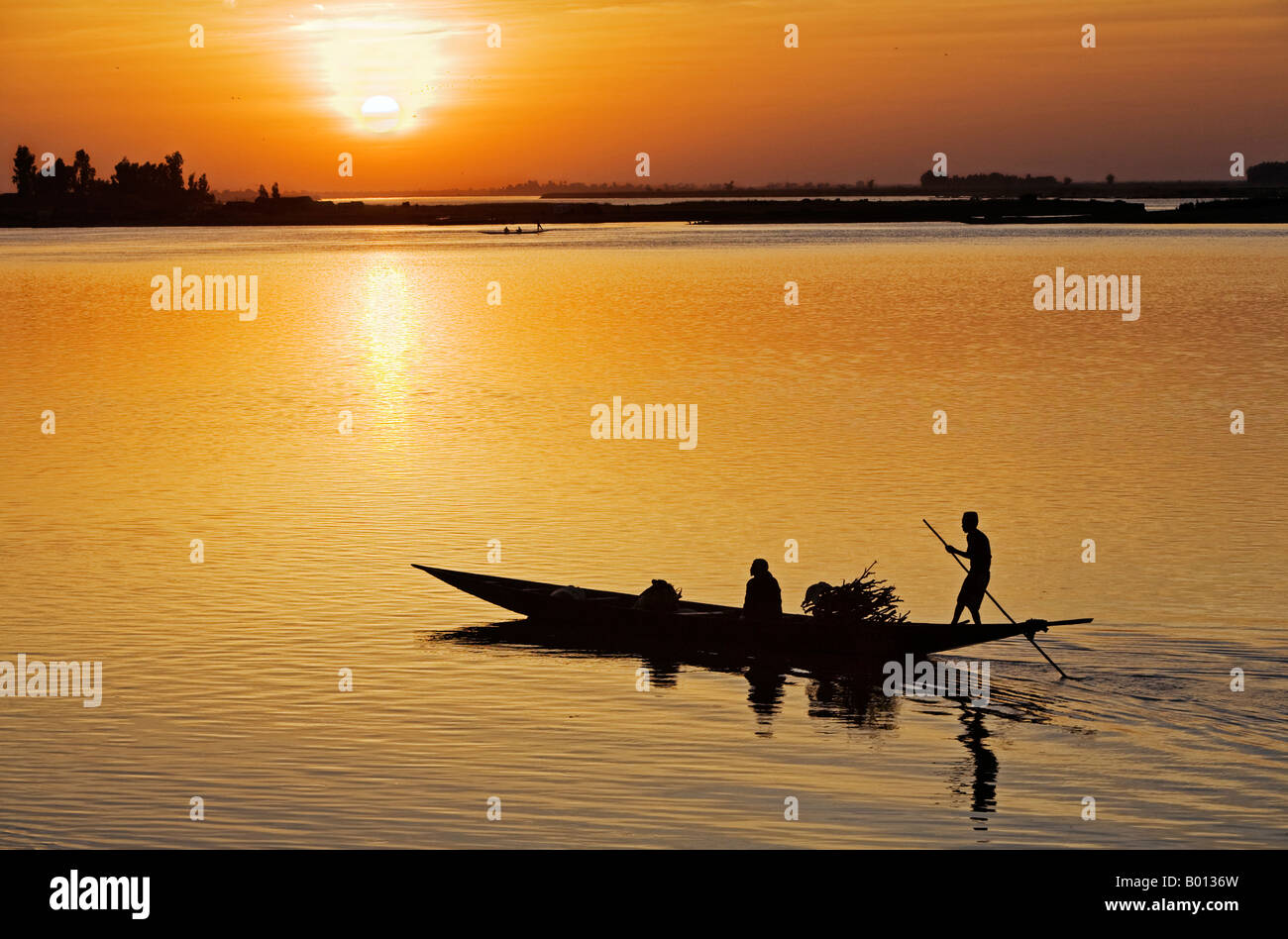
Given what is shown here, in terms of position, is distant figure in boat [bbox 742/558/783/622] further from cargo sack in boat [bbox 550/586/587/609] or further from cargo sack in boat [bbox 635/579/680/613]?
cargo sack in boat [bbox 550/586/587/609]

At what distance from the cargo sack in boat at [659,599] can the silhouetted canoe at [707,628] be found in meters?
0.12

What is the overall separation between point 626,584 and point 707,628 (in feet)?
12.6

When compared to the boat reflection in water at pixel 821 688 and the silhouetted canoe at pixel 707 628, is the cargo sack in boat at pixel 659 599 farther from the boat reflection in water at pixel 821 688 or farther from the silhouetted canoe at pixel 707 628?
the boat reflection in water at pixel 821 688

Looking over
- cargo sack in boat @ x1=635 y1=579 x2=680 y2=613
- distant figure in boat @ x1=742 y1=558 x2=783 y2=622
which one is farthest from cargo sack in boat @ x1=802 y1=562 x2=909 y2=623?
cargo sack in boat @ x1=635 y1=579 x2=680 y2=613

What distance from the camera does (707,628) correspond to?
23938mm

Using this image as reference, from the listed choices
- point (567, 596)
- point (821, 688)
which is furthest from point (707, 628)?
point (567, 596)

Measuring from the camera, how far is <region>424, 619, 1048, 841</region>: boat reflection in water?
61.1 feet

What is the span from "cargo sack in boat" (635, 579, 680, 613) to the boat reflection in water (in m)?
0.66

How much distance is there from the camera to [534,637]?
2536 cm

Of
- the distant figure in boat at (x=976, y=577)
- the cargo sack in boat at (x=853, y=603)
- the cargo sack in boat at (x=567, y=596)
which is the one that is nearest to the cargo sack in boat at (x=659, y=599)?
the cargo sack in boat at (x=567, y=596)

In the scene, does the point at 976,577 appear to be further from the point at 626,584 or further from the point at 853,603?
the point at 626,584
